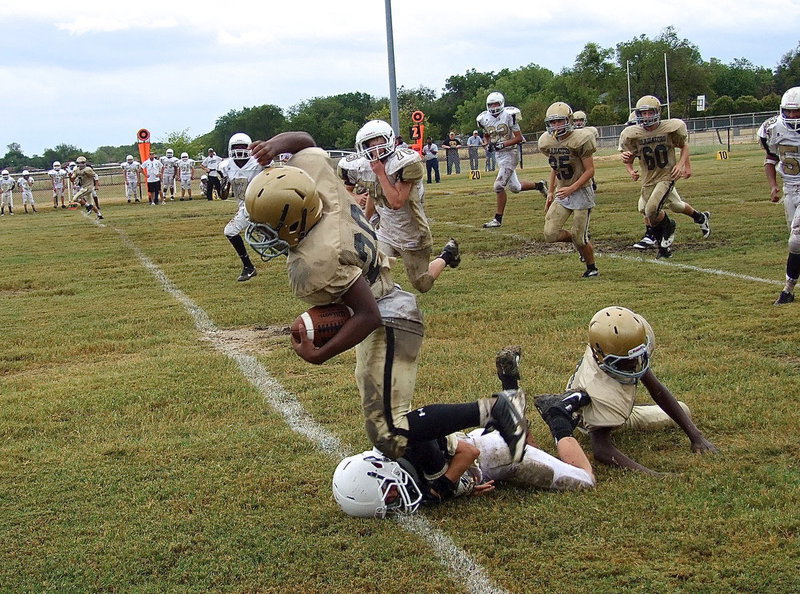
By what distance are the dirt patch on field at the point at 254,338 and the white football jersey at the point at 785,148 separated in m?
4.45

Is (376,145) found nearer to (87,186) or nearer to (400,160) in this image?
(400,160)

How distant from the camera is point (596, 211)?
15.8 metres

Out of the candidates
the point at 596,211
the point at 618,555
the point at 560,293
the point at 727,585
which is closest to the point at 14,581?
the point at 618,555

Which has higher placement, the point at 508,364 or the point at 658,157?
the point at 658,157

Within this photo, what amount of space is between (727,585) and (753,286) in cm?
579

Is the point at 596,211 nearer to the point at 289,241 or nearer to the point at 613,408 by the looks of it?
the point at 613,408

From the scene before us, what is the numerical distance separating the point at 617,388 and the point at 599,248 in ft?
24.5

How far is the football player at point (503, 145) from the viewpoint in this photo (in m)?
14.0

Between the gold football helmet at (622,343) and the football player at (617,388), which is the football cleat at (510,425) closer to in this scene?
the football player at (617,388)

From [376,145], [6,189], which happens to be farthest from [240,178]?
[6,189]

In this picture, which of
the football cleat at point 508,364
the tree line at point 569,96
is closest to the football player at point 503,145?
the football cleat at point 508,364

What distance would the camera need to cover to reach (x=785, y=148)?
7863 mm

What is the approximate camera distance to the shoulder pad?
723 cm

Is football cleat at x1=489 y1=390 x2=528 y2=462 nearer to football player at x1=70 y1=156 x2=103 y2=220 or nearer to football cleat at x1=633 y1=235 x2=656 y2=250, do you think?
football cleat at x1=633 y1=235 x2=656 y2=250
